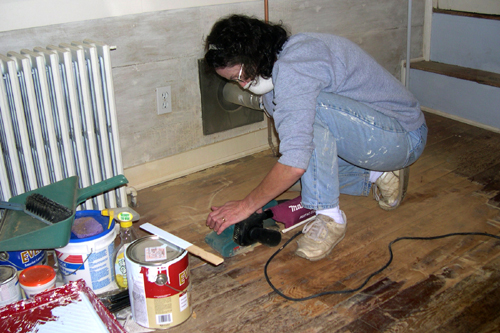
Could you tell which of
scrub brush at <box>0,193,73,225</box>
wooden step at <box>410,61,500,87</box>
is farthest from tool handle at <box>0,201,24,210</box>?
wooden step at <box>410,61,500,87</box>

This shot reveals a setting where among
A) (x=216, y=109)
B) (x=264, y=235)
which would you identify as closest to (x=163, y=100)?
(x=216, y=109)

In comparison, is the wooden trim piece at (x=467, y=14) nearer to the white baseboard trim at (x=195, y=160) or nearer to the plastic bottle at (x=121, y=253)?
the white baseboard trim at (x=195, y=160)

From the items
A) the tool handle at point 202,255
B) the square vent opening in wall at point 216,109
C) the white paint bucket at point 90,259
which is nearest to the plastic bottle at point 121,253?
the white paint bucket at point 90,259

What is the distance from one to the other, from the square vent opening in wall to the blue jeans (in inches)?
29.3

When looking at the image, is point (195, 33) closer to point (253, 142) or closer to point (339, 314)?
point (253, 142)

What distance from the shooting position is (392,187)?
180cm

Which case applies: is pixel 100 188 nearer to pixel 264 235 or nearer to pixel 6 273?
pixel 6 273

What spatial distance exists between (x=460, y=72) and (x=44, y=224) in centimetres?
235

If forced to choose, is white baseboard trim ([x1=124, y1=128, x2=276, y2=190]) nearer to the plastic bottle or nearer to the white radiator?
the white radiator

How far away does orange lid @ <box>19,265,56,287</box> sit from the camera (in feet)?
3.82

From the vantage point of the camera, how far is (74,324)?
3.40ft

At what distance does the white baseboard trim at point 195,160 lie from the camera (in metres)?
2.05

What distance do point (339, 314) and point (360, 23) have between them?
1788 mm

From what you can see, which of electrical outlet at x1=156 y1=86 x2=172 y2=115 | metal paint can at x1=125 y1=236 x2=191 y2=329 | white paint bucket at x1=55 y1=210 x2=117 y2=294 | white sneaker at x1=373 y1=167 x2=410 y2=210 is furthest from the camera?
electrical outlet at x1=156 y1=86 x2=172 y2=115
